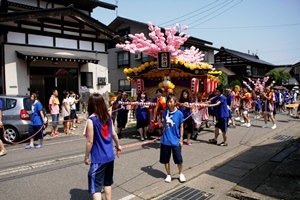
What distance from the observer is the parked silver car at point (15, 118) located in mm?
8648

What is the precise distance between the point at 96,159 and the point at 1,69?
493 inches

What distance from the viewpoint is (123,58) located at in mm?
28844

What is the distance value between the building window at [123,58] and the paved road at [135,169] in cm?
2043

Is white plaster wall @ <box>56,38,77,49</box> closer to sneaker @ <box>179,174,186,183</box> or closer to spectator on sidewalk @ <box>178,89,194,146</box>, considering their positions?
spectator on sidewalk @ <box>178,89,194,146</box>

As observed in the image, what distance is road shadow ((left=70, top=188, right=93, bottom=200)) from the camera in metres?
4.24

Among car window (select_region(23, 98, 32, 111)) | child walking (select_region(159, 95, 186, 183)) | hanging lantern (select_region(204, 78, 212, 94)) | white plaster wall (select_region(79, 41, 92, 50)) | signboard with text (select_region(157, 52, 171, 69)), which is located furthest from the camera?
white plaster wall (select_region(79, 41, 92, 50))

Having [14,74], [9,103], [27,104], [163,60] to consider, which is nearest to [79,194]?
[163,60]

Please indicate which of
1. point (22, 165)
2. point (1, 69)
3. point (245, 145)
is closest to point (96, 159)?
point (22, 165)

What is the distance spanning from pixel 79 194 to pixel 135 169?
1.64 m

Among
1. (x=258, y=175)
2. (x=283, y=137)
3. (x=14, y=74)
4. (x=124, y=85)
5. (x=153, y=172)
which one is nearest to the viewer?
(x=258, y=175)

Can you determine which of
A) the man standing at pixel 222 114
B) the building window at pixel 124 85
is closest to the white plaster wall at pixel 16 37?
the man standing at pixel 222 114

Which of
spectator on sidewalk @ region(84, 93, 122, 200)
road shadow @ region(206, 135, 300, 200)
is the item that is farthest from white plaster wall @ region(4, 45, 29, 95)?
road shadow @ region(206, 135, 300, 200)

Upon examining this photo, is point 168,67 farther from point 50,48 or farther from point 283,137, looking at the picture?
point 50,48

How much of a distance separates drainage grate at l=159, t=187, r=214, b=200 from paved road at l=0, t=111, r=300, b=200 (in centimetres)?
2
